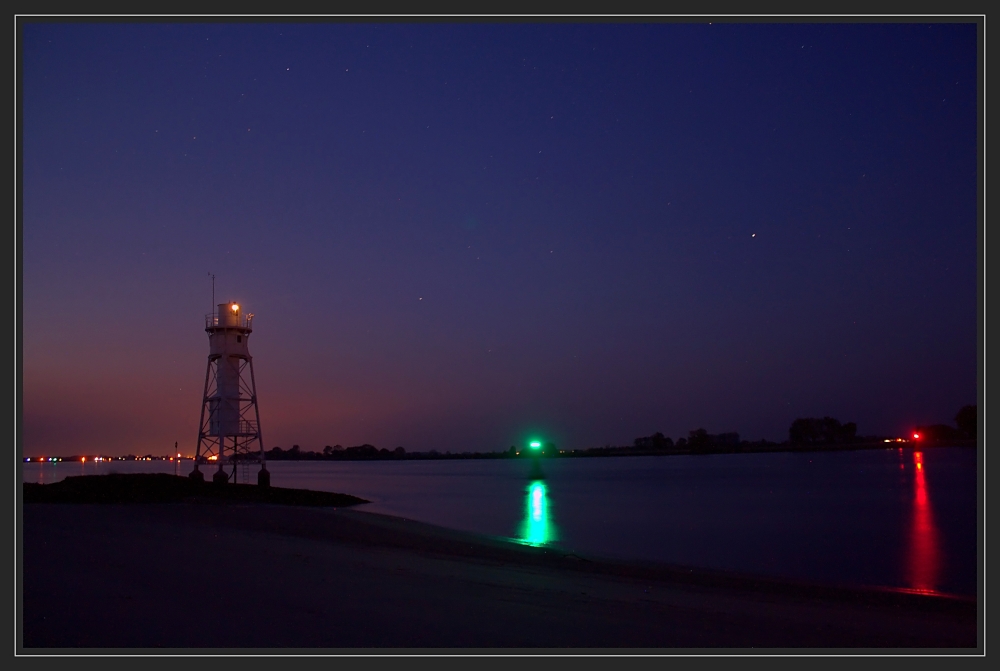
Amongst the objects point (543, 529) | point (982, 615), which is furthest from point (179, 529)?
point (543, 529)

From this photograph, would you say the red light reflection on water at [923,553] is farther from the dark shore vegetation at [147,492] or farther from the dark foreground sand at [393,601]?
the dark shore vegetation at [147,492]

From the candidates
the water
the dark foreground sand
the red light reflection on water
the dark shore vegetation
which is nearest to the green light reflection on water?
the water

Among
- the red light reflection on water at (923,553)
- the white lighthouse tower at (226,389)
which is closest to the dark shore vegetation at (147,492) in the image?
the white lighthouse tower at (226,389)

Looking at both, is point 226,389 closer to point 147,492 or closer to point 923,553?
point 147,492

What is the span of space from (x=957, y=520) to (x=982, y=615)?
3027 cm

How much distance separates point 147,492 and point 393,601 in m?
20.3

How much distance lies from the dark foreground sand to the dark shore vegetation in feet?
28.1

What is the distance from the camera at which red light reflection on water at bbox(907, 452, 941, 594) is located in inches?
686

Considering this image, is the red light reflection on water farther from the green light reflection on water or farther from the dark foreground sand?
the green light reflection on water

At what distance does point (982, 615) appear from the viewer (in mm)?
6957

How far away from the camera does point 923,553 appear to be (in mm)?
22469
